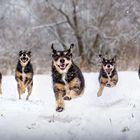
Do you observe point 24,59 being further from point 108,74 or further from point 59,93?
point 108,74

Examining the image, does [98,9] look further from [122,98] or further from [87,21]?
[122,98]

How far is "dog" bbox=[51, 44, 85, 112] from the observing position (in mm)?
4031

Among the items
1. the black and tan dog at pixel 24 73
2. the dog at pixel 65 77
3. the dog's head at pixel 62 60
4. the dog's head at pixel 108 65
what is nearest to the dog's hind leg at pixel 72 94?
the dog at pixel 65 77

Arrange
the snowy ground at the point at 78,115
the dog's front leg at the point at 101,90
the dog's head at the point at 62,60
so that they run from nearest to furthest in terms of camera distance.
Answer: the dog's head at the point at 62,60 < the snowy ground at the point at 78,115 < the dog's front leg at the point at 101,90

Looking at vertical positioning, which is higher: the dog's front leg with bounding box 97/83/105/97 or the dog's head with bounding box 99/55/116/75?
the dog's head with bounding box 99/55/116/75

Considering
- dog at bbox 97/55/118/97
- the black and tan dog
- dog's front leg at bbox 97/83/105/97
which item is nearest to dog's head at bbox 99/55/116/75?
dog at bbox 97/55/118/97

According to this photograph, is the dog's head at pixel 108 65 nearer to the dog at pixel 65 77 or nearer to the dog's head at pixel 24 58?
the dog at pixel 65 77

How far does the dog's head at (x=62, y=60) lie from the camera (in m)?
4.02

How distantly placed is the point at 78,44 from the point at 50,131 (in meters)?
3.42

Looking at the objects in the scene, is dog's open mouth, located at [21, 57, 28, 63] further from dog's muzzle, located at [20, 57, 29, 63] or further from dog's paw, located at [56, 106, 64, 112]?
dog's paw, located at [56, 106, 64, 112]

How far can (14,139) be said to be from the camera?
4.29m

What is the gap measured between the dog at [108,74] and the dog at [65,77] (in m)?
0.19

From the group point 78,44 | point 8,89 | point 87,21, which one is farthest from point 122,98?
point 87,21

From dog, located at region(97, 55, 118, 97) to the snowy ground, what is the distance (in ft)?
0.17
